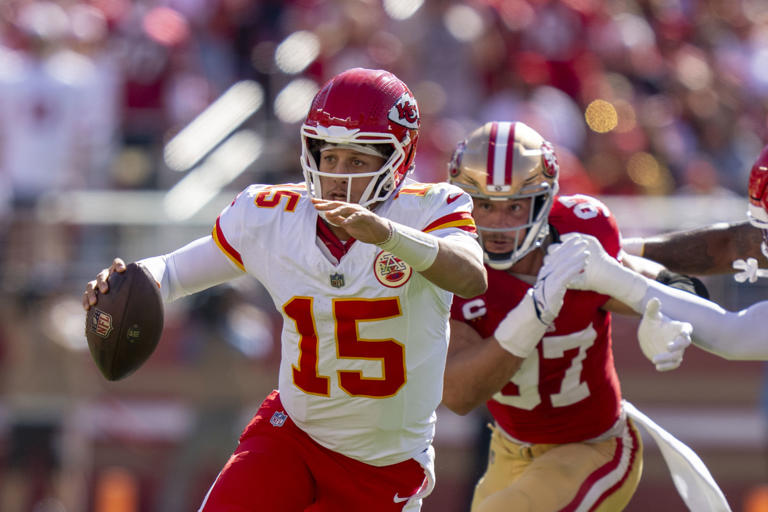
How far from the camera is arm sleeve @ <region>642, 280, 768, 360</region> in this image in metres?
3.53

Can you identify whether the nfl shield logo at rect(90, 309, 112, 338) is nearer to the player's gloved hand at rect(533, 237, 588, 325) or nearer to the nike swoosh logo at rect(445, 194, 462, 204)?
the nike swoosh logo at rect(445, 194, 462, 204)

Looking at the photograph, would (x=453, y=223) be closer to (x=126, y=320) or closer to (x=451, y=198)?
(x=451, y=198)

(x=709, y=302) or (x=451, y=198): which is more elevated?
(x=451, y=198)

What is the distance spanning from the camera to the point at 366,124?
337 centimetres

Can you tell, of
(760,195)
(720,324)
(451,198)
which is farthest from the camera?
(760,195)

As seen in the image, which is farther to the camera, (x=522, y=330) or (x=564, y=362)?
(x=564, y=362)

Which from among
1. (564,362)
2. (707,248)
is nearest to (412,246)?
(564,362)

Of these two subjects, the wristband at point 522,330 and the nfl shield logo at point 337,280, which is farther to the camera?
the wristband at point 522,330

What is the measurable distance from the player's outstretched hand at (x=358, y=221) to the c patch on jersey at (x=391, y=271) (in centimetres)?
33

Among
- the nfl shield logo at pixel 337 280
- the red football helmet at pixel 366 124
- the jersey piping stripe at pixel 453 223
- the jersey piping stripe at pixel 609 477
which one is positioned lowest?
the jersey piping stripe at pixel 609 477

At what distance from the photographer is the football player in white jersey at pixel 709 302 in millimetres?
3529

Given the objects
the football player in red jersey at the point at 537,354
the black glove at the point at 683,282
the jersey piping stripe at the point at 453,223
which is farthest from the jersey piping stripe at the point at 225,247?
the black glove at the point at 683,282

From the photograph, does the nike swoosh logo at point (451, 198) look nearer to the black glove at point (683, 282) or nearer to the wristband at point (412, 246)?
the wristband at point (412, 246)

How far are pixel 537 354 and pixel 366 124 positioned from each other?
1.11 m
